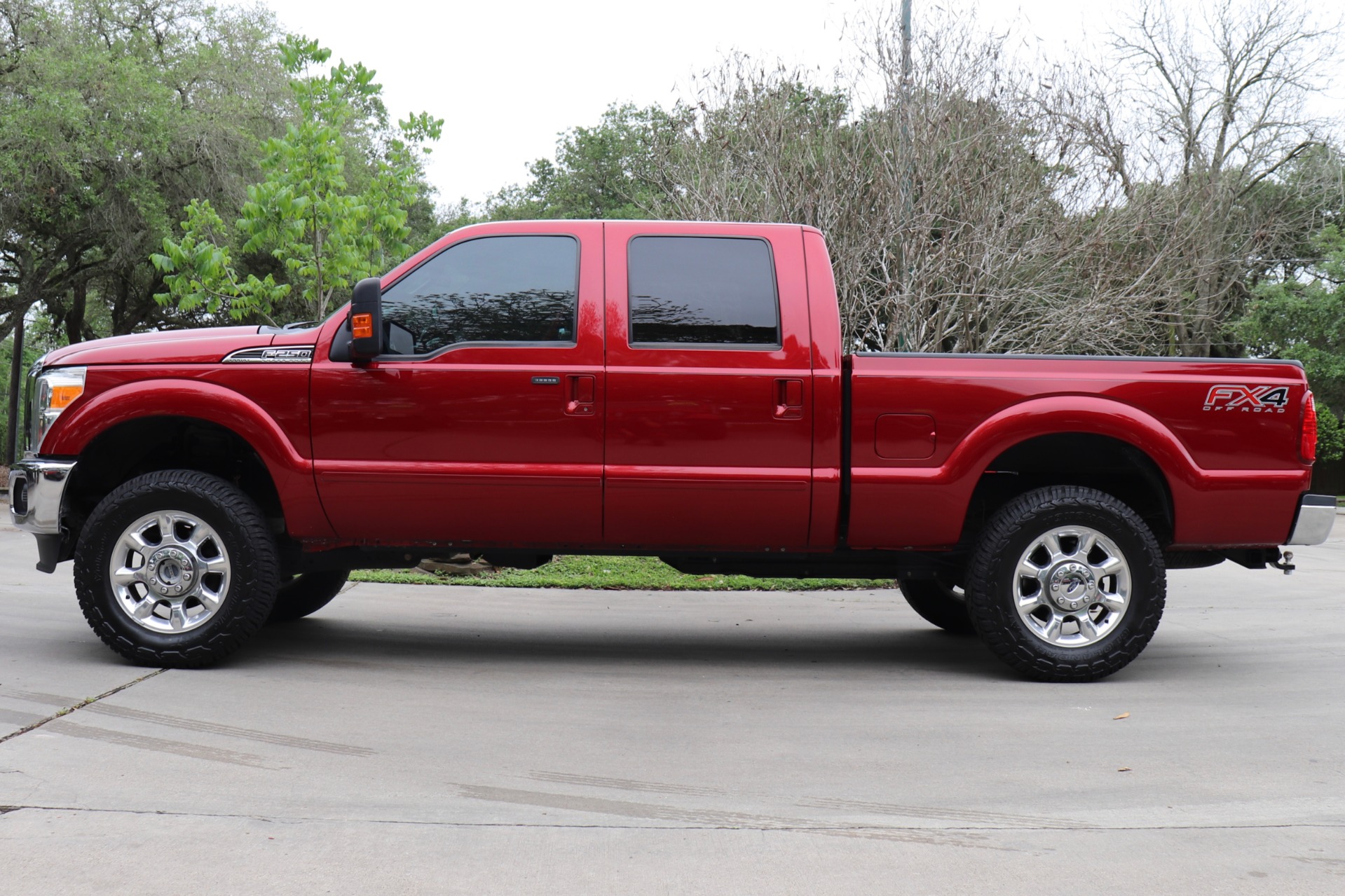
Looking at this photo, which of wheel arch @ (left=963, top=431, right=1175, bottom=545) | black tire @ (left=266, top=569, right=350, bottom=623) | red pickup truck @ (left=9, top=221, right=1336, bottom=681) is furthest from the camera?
black tire @ (left=266, top=569, right=350, bottom=623)

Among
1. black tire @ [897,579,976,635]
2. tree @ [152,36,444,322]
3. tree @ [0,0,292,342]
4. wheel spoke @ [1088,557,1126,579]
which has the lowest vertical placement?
black tire @ [897,579,976,635]

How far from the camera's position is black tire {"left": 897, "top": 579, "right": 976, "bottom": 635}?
24.5 feet

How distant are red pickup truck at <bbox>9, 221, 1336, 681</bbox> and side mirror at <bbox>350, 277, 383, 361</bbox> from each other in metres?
0.01

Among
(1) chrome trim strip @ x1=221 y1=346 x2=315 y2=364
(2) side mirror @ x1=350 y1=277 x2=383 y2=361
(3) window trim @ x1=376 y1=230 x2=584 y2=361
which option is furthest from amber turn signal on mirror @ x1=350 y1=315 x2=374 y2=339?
(1) chrome trim strip @ x1=221 y1=346 x2=315 y2=364

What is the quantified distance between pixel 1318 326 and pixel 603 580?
20.9 metres

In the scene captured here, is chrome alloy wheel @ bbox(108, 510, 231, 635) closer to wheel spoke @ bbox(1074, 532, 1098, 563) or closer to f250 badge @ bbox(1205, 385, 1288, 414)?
wheel spoke @ bbox(1074, 532, 1098, 563)

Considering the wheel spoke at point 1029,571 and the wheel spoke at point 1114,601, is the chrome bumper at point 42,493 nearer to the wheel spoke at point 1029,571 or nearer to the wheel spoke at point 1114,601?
the wheel spoke at point 1029,571

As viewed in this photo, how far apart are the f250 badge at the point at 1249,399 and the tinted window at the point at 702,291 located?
2154 mm

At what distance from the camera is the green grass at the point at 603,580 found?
30.7ft

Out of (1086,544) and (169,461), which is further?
(169,461)

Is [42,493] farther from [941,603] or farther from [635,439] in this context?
[941,603]

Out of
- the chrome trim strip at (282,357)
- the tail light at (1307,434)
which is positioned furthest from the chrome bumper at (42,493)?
the tail light at (1307,434)

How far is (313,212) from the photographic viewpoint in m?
10.9

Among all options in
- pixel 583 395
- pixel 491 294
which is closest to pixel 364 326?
pixel 491 294
